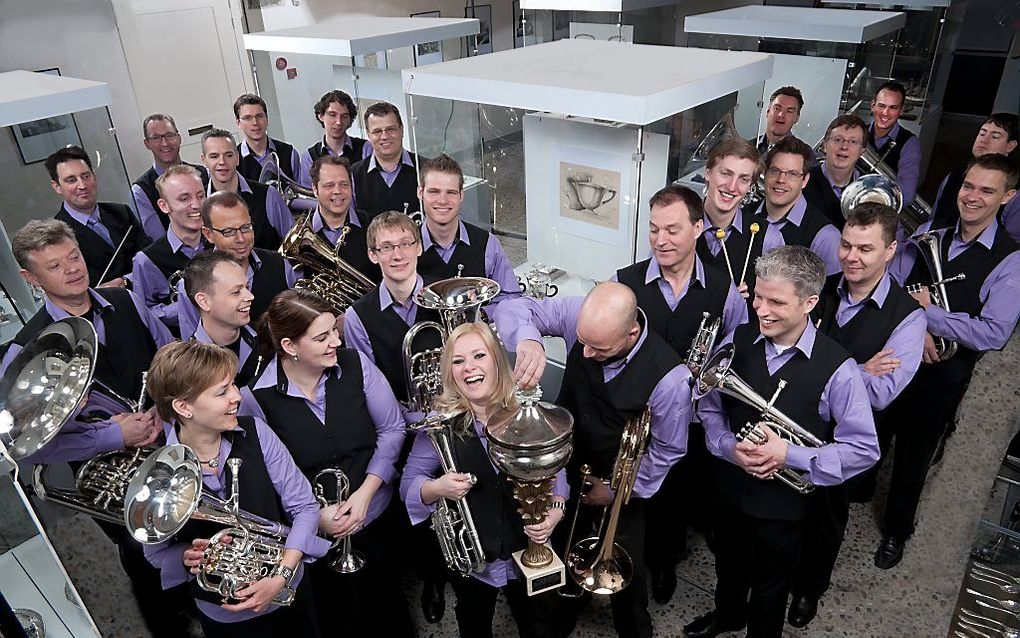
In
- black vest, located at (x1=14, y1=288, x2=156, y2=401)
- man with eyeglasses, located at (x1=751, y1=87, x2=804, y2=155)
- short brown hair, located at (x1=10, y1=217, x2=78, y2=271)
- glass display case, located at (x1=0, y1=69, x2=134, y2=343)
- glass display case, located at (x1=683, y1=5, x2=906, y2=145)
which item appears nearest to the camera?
short brown hair, located at (x1=10, y1=217, x2=78, y2=271)

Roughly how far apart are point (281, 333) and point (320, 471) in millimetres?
638

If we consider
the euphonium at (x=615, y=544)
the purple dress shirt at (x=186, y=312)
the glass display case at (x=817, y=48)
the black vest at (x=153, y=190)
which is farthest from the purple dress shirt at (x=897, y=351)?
the black vest at (x=153, y=190)

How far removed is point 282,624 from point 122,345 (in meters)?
1.69

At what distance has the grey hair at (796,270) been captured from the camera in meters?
2.72

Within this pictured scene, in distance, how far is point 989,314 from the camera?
358 cm

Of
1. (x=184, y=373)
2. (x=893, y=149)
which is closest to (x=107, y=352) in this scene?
(x=184, y=373)

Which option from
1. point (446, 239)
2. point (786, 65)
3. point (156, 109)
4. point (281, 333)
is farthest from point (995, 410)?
point (156, 109)

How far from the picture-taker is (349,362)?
9.69 ft

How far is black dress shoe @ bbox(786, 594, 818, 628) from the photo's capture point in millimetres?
3631

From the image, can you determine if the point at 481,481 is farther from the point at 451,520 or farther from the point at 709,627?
the point at 709,627

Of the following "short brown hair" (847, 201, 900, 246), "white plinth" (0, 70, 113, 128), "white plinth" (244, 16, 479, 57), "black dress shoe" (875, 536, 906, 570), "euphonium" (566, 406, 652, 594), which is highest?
"white plinth" (244, 16, 479, 57)

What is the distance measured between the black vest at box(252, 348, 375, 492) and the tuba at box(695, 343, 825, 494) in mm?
1519

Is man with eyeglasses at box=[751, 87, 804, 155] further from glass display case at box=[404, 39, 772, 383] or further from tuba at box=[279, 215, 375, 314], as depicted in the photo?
tuba at box=[279, 215, 375, 314]

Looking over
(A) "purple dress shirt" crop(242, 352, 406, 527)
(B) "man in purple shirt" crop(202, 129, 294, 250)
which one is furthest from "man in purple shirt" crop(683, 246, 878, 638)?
(B) "man in purple shirt" crop(202, 129, 294, 250)
